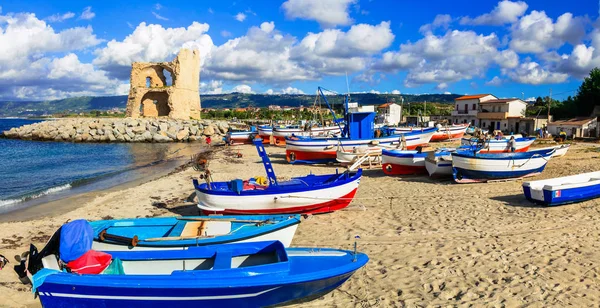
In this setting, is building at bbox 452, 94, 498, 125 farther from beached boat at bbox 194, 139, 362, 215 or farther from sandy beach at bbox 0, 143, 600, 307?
beached boat at bbox 194, 139, 362, 215

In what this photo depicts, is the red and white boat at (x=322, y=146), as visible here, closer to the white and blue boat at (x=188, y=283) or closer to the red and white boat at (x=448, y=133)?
the red and white boat at (x=448, y=133)

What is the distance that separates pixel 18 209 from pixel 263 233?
11.0 m

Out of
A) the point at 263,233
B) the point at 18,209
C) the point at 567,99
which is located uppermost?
the point at 567,99

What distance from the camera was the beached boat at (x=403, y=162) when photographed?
52.7 ft

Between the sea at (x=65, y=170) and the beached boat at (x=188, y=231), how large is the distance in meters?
8.71

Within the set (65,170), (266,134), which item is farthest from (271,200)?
(266,134)

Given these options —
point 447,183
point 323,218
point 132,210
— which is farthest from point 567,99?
point 132,210

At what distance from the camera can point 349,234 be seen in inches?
343

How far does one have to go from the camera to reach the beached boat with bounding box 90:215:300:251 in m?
6.17

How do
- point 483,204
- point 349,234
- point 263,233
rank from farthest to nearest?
point 483,204, point 349,234, point 263,233

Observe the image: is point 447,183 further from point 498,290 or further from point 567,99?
point 567,99

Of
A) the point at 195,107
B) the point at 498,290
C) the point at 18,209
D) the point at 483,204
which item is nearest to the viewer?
the point at 498,290

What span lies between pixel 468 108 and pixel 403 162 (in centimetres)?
3837

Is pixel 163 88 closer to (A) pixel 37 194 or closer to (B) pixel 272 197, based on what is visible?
(A) pixel 37 194
